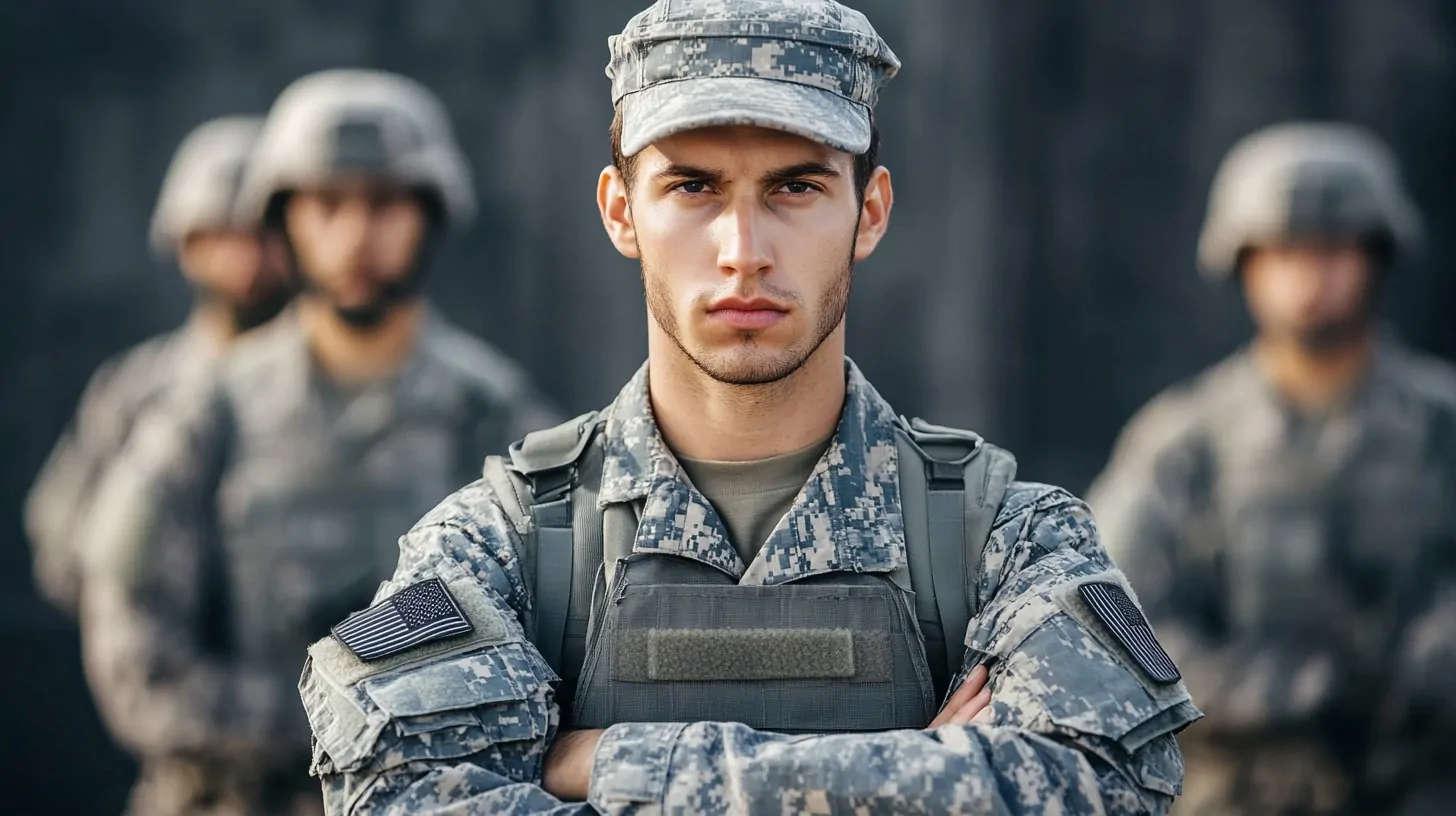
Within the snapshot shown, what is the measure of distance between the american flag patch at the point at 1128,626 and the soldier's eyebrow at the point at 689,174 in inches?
28.1

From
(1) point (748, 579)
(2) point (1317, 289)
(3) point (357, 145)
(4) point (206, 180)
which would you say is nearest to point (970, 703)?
(1) point (748, 579)

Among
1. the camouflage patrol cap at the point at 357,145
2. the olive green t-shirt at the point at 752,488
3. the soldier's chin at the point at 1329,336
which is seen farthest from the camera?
the soldier's chin at the point at 1329,336

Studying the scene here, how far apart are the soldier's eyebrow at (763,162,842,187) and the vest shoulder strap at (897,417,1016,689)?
1.33ft

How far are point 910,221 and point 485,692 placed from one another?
7.56 metres

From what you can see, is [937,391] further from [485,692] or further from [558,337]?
[485,692]

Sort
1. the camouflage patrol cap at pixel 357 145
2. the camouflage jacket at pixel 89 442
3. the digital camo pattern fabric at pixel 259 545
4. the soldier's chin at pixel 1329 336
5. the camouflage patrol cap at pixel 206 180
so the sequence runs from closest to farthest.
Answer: the digital camo pattern fabric at pixel 259 545
the camouflage patrol cap at pixel 357 145
the soldier's chin at pixel 1329 336
the camouflage patrol cap at pixel 206 180
the camouflage jacket at pixel 89 442

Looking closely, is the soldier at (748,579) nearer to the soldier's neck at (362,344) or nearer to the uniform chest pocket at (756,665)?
the uniform chest pocket at (756,665)

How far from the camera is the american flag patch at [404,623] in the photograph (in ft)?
9.25

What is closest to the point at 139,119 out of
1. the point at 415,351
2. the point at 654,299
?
the point at 415,351

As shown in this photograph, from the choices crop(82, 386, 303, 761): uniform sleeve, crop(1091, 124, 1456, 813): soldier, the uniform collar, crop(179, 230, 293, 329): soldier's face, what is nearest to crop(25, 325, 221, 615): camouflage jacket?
crop(179, 230, 293, 329): soldier's face

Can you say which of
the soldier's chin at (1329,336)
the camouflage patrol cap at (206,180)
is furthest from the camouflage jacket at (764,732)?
the camouflage patrol cap at (206,180)

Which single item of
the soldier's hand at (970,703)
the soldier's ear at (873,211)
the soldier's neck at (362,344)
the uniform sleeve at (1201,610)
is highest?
the soldier's ear at (873,211)

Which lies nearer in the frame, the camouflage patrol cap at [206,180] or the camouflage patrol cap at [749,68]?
the camouflage patrol cap at [749,68]

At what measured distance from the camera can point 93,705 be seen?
406 inches
